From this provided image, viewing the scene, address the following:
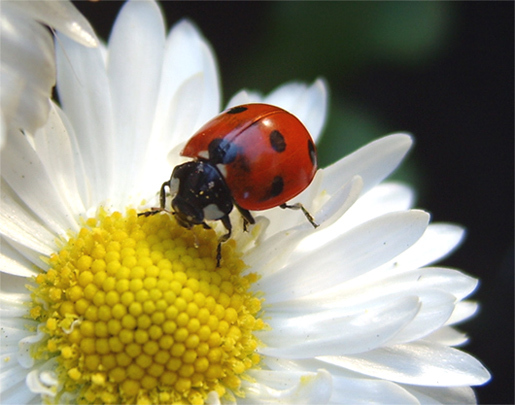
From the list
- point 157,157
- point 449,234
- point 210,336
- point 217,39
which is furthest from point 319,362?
point 217,39

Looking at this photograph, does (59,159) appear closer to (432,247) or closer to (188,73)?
(188,73)

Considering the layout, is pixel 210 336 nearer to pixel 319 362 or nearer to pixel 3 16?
pixel 319 362

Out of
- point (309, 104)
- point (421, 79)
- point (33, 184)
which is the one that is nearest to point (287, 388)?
point (33, 184)

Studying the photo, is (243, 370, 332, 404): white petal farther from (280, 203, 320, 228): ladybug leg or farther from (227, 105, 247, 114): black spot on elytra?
(227, 105, 247, 114): black spot on elytra

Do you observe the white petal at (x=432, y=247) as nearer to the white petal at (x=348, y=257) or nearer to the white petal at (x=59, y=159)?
the white petal at (x=348, y=257)

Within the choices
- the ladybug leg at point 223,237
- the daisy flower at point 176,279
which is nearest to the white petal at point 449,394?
the daisy flower at point 176,279

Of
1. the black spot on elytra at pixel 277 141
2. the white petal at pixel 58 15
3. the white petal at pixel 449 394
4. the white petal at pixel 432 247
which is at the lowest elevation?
the white petal at pixel 449 394
